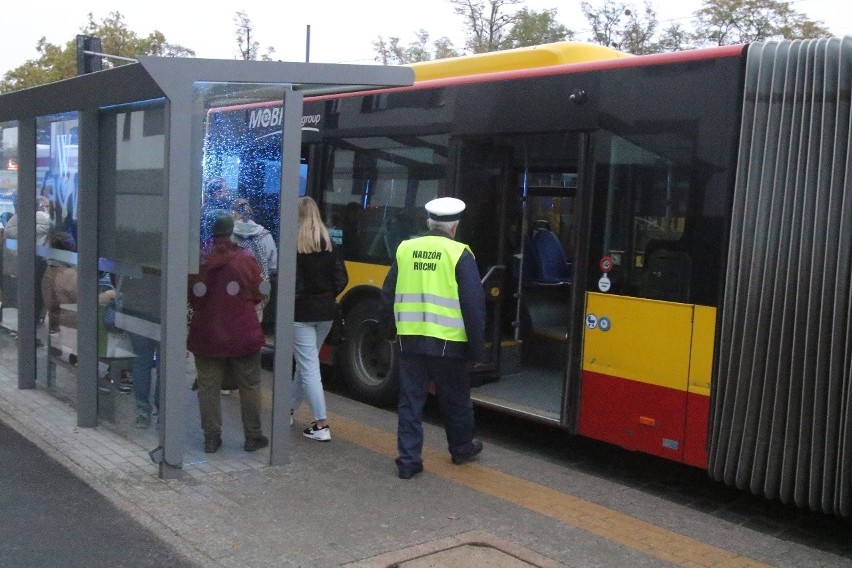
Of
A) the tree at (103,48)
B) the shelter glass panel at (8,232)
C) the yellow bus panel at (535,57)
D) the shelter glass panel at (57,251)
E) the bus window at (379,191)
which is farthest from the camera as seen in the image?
the tree at (103,48)

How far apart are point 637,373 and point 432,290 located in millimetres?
1454

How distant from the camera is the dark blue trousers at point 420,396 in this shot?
20.1ft

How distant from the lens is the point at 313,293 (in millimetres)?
6820

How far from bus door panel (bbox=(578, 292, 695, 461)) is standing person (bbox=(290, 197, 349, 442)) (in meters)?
1.88

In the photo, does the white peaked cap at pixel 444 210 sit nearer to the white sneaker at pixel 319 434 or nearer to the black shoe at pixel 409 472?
the black shoe at pixel 409 472

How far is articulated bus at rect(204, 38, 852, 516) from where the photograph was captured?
525 centimetres

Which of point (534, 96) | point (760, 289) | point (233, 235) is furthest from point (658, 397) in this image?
point (233, 235)

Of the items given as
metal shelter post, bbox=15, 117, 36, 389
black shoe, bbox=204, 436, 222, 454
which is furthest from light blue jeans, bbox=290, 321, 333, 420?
metal shelter post, bbox=15, 117, 36, 389

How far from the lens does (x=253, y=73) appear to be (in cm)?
554

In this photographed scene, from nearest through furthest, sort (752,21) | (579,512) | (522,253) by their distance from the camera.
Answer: (579,512) < (522,253) < (752,21)

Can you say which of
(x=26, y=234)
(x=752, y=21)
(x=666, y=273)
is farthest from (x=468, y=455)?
(x=752, y=21)

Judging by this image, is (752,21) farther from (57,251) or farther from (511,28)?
(57,251)

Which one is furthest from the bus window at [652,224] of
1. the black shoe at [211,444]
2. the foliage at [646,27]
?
the foliage at [646,27]

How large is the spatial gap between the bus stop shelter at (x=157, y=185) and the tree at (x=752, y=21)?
24.4 metres
